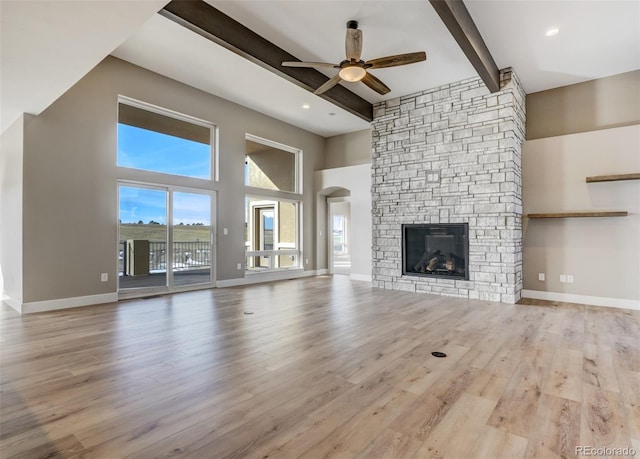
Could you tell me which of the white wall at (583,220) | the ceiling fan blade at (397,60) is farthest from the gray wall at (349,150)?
the ceiling fan blade at (397,60)

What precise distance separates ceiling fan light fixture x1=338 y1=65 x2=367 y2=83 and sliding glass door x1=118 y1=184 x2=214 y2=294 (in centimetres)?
378

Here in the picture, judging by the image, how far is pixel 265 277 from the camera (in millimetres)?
7762

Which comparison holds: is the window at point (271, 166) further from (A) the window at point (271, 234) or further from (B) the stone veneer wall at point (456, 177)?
(B) the stone veneer wall at point (456, 177)

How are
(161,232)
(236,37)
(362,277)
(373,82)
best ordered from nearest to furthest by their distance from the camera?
(236,37) → (373,82) → (161,232) → (362,277)

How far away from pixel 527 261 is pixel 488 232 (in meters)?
1.05

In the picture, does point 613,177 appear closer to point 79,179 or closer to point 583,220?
point 583,220

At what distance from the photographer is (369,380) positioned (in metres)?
2.42

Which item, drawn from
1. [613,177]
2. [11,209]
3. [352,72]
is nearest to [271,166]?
[352,72]

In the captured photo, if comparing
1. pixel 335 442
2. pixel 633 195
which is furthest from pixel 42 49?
pixel 633 195

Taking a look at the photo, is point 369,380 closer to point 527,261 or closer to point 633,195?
point 527,261

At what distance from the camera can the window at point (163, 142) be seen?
5593 mm

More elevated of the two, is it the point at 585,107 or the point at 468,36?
the point at 468,36

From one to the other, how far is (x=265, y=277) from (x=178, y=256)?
7.09 ft

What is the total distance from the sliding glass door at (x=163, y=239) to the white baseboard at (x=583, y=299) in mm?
6040
